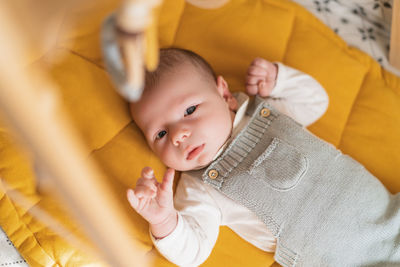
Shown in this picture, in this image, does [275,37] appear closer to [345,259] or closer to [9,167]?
[345,259]

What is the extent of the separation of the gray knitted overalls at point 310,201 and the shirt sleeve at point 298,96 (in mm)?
146

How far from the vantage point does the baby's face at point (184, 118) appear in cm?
84

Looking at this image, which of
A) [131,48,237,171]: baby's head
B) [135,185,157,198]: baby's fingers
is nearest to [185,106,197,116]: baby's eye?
[131,48,237,171]: baby's head

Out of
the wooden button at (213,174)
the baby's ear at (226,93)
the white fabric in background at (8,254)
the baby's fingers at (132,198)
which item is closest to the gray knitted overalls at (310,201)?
the wooden button at (213,174)

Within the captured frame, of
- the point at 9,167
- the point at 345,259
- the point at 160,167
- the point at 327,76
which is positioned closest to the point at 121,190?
the point at 160,167

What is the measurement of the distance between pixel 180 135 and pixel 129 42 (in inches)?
21.0

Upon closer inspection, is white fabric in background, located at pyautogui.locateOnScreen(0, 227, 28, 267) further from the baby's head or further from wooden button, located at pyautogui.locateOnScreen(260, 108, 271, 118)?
wooden button, located at pyautogui.locateOnScreen(260, 108, 271, 118)

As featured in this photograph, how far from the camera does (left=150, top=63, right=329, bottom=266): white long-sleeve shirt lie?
0.82 metres

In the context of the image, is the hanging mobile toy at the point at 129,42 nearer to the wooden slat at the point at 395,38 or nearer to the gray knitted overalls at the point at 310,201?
the gray knitted overalls at the point at 310,201

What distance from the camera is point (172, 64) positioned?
2.88 feet

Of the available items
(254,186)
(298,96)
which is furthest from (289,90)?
(254,186)

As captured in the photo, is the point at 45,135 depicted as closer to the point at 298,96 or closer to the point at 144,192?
the point at 144,192

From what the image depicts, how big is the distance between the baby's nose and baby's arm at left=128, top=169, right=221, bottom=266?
148mm

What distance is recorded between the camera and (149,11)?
286 mm
